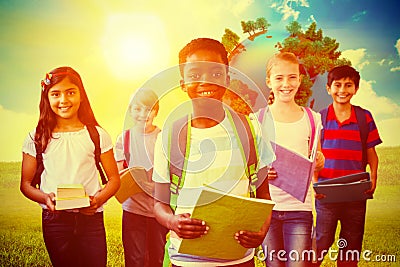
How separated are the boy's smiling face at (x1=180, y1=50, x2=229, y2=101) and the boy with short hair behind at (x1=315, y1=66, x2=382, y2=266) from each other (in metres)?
0.70

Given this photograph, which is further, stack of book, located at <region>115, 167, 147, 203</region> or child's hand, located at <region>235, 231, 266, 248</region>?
stack of book, located at <region>115, 167, 147, 203</region>

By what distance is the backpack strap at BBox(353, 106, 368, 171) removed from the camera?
3062 millimetres

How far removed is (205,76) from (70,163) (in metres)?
0.89

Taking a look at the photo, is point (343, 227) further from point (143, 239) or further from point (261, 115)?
point (143, 239)

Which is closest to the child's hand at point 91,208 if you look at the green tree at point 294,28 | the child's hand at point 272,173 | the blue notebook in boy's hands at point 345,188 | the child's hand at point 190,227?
the child's hand at point 190,227

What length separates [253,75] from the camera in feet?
9.84

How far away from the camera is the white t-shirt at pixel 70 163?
2889 millimetres

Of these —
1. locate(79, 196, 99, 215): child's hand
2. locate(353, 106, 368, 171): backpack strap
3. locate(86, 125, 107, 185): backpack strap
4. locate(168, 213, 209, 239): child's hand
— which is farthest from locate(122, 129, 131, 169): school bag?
locate(353, 106, 368, 171): backpack strap

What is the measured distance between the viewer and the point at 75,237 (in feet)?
Answer: 9.55

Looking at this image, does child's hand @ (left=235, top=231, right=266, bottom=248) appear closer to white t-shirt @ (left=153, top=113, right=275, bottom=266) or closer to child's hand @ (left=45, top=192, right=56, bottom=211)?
white t-shirt @ (left=153, top=113, right=275, bottom=266)

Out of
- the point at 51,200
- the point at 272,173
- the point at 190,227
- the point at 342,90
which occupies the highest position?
the point at 342,90

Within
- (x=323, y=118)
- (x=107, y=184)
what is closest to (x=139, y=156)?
(x=107, y=184)

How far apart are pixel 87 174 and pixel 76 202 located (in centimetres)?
16

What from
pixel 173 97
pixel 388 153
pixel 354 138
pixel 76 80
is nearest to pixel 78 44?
pixel 76 80
